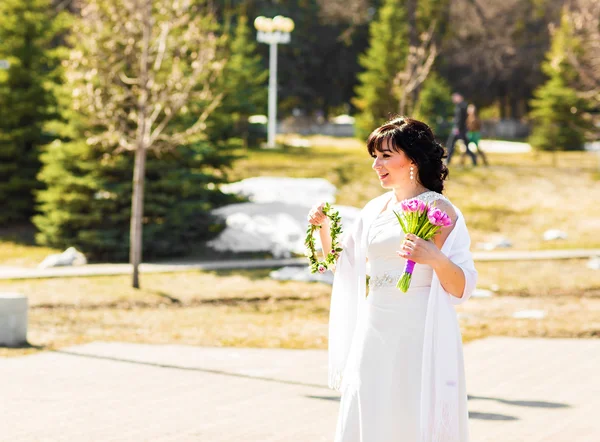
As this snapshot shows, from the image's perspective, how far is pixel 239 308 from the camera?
17.4m

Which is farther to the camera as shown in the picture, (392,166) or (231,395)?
(231,395)

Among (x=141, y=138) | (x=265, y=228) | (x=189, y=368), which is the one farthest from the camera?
(x=265, y=228)

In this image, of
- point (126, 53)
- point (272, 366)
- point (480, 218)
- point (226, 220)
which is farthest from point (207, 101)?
point (272, 366)

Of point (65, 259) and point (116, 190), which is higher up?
point (116, 190)

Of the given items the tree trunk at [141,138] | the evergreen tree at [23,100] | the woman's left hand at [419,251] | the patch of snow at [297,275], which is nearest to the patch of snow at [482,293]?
the patch of snow at [297,275]

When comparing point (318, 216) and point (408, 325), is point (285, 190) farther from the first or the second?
point (408, 325)

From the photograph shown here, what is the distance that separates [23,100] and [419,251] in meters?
24.8

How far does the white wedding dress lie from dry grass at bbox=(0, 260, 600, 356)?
739cm

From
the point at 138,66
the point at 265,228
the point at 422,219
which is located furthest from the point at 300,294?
the point at 422,219

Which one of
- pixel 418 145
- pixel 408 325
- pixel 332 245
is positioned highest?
pixel 418 145

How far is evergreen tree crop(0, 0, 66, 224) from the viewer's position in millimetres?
27438

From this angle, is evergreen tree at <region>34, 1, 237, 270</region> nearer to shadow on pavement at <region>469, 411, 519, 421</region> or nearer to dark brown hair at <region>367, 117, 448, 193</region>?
shadow on pavement at <region>469, 411, 519, 421</region>

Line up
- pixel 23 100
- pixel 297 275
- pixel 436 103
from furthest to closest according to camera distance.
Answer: pixel 436 103
pixel 23 100
pixel 297 275

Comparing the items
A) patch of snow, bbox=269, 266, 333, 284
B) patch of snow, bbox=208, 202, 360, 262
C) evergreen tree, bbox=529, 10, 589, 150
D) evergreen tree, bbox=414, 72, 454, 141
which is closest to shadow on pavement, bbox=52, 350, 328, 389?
patch of snow, bbox=269, 266, 333, 284
